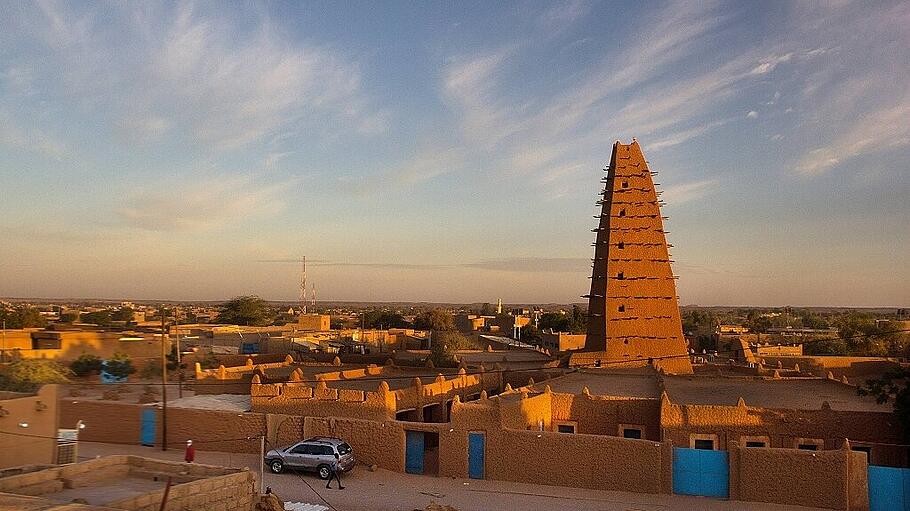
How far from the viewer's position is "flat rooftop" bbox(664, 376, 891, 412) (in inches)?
994

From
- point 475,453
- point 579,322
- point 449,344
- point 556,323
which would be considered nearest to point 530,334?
point 556,323

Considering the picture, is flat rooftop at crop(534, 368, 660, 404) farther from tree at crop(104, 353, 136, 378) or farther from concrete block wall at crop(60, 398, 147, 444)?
tree at crop(104, 353, 136, 378)

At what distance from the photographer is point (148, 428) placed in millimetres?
25969

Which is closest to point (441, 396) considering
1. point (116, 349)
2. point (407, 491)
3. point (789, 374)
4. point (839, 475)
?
point (407, 491)

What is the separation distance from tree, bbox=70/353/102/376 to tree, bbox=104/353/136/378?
47 centimetres

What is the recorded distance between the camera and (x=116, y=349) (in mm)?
47688

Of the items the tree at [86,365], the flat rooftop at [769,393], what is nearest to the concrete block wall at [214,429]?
the flat rooftop at [769,393]

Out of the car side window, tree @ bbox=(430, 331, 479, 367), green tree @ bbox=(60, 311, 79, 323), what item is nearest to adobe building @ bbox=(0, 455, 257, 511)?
the car side window

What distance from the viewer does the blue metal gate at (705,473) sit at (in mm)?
19344

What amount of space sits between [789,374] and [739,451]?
647 inches

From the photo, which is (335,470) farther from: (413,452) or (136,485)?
(136,485)

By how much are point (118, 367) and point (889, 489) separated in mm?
38694

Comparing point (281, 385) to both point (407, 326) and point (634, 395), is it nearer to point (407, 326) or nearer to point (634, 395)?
point (634, 395)

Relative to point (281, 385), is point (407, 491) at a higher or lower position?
lower
